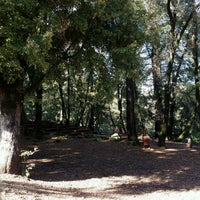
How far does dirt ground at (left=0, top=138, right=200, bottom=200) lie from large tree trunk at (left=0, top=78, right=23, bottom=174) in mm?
492

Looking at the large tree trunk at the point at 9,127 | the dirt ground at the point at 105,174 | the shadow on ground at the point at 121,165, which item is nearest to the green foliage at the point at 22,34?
the large tree trunk at the point at 9,127

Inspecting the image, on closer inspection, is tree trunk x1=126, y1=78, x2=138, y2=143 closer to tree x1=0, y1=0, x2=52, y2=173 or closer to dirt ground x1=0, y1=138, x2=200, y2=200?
dirt ground x1=0, y1=138, x2=200, y2=200

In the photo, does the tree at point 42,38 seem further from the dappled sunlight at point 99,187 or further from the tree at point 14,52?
the dappled sunlight at point 99,187

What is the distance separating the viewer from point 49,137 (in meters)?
20.7

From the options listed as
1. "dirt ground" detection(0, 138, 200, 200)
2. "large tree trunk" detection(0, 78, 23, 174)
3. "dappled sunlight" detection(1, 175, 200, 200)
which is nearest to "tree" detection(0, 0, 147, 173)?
"large tree trunk" detection(0, 78, 23, 174)

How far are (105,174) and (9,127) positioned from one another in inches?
153

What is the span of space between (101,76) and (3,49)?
4.82 metres

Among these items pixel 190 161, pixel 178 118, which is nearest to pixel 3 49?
pixel 190 161

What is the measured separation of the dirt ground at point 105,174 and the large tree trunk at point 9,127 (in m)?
0.49

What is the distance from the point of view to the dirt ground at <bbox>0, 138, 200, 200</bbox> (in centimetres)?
865

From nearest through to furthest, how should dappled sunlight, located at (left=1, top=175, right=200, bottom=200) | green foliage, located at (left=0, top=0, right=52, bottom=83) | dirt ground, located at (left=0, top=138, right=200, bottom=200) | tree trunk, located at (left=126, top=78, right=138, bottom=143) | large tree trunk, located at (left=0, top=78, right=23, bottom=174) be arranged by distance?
dappled sunlight, located at (left=1, top=175, right=200, bottom=200) → green foliage, located at (left=0, top=0, right=52, bottom=83) → dirt ground, located at (left=0, top=138, right=200, bottom=200) → large tree trunk, located at (left=0, top=78, right=23, bottom=174) → tree trunk, located at (left=126, top=78, right=138, bottom=143)

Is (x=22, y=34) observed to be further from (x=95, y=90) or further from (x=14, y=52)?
(x=95, y=90)

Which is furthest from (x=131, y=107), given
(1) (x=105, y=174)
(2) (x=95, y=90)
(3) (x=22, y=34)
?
(3) (x=22, y=34)

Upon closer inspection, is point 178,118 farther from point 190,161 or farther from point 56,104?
point 190,161
